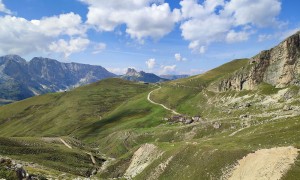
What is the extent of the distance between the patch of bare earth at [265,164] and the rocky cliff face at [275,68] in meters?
86.8

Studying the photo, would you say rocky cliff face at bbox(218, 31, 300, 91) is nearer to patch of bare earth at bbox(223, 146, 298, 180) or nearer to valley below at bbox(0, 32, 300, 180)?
valley below at bbox(0, 32, 300, 180)

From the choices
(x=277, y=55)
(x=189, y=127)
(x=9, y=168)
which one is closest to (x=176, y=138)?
(x=189, y=127)

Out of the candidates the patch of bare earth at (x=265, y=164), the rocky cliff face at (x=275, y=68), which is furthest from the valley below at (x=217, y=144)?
the rocky cliff face at (x=275, y=68)

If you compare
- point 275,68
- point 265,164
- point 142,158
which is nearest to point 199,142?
point 142,158

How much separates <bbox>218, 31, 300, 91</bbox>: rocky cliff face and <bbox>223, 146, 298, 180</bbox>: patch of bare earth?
86.8 metres

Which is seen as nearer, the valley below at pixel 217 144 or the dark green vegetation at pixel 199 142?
the valley below at pixel 217 144

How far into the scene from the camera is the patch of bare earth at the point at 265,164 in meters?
57.7

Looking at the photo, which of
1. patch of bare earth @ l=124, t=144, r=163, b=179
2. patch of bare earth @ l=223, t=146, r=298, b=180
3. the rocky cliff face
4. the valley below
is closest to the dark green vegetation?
the valley below

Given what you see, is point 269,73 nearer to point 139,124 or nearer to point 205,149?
point 139,124

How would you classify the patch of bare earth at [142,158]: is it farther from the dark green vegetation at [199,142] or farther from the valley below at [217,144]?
the dark green vegetation at [199,142]

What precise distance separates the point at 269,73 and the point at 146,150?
88933mm

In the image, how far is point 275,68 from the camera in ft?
525

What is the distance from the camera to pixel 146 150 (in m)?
103

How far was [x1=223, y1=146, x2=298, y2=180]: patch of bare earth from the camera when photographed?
57.7 m
